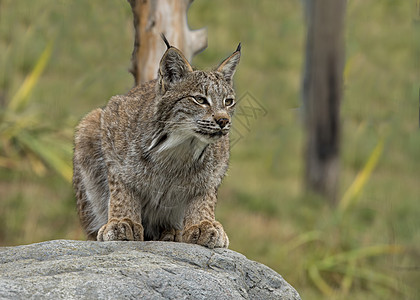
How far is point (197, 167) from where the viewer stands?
4.86 metres

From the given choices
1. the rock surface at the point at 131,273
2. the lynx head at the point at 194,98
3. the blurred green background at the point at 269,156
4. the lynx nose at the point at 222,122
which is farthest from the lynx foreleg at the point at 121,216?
the blurred green background at the point at 269,156

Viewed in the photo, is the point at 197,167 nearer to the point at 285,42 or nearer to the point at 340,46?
the point at 340,46

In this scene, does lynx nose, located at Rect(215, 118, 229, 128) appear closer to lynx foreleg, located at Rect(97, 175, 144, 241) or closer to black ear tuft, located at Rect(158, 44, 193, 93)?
black ear tuft, located at Rect(158, 44, 193, 93)

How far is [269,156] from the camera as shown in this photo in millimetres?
13141

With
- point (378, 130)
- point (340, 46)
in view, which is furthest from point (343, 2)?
point (378, 130)

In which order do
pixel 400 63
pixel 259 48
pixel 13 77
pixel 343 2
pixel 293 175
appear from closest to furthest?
pixel 13 77
pixel 343 2
pixel 293 175
pixel 400 63
pixel 259 48

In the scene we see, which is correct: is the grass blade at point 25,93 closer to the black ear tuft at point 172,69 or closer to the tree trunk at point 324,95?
the tree trunk at point 324,95

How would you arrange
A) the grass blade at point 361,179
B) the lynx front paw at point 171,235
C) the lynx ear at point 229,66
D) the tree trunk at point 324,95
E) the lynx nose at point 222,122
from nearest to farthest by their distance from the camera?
1. the lynx nose at point 222,122
2. the lynx ear at point 229,66
3. the lynx front paw at point 171,235
4. the grass blade at point 361,179
5. the tree trunk at point 324,95

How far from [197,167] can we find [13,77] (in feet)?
21.0

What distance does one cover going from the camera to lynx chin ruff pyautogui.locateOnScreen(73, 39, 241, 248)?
4.67 meters

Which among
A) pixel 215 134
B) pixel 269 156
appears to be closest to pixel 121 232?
pixel 215 134

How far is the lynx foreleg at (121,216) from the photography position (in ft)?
15.3

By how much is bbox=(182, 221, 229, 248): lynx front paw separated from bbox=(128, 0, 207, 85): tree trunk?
6.73ft

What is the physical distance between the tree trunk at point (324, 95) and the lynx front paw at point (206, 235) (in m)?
7.08
